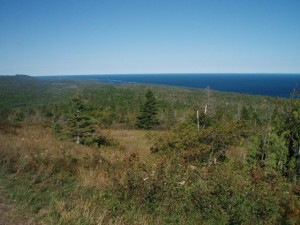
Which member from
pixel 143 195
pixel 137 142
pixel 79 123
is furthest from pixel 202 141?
pixel 137 142

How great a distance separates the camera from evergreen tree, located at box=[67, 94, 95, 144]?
23734 millimetres

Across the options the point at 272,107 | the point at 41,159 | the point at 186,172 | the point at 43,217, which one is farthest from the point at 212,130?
the point at 43,217

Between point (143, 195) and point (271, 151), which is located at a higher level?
point (143, 195)

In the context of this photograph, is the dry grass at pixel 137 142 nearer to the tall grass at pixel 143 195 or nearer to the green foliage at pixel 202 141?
the green foliage at pixel 202 141

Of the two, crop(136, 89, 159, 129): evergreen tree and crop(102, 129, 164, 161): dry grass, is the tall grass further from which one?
crop(136, 89, 159, 129): evergreen tree

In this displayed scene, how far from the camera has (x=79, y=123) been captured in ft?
79.2

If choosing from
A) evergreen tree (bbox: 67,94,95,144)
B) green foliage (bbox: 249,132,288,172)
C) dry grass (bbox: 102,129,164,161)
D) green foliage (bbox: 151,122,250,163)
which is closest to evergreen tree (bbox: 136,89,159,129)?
dry grass (bbox: 102,129,164,161)

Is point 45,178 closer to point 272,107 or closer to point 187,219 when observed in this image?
point 187,219

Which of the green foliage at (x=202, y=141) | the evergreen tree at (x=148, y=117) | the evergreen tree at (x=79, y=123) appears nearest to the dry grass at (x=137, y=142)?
the green foliage at (x=202, y=141)

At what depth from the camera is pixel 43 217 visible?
183 inches

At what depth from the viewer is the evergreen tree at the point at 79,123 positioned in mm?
23734

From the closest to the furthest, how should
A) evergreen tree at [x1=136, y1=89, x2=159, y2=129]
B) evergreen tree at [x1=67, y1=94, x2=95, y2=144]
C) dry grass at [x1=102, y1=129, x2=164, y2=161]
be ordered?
dry grass at [x1=102, y1=129, x2=164, y2=161]
evergreen tree at [x1=67, y1=94, x2=95, y2=144]
evergreen tree at [x1=136, y1=89, x2=159, y2=129]

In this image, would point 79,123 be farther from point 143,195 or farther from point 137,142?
point 143,195

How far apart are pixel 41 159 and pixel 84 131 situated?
17.0 meters
